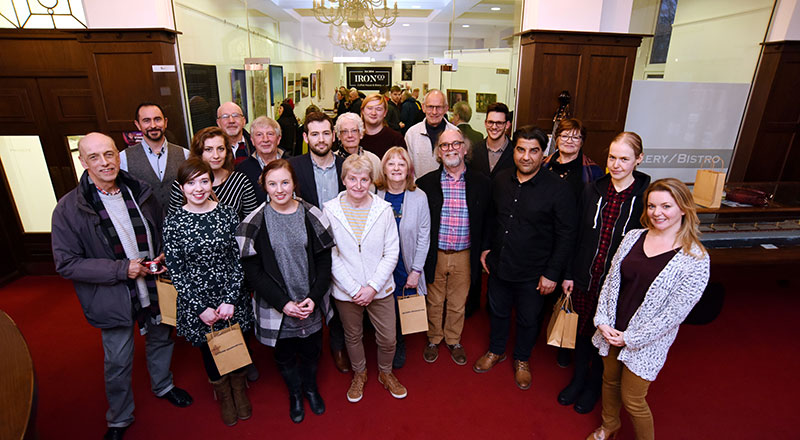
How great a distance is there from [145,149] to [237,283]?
148 cm

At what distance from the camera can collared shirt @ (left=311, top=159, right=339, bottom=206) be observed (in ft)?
9.10

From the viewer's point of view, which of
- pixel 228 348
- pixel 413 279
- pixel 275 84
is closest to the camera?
pixel 228 348

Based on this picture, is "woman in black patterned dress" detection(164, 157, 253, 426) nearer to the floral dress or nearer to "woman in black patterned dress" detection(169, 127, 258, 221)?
the floral dress

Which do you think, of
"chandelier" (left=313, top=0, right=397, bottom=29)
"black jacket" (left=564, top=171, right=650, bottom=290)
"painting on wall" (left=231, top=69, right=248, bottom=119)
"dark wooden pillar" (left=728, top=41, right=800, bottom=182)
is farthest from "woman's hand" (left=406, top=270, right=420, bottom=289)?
"dark wooden pillar" (left=728, top=41, right=800, bottom=182)

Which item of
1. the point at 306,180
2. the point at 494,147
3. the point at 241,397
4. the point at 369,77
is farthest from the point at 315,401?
the point at 369,77

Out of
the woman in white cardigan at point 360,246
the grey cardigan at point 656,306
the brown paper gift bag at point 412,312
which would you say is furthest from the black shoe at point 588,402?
the woman in white cardigan at point 360,246

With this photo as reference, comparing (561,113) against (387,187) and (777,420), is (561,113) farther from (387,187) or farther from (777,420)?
(777,420)

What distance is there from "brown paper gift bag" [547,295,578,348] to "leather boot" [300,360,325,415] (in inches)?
59.5

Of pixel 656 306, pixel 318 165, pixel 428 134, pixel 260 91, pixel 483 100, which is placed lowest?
pixel 656 306

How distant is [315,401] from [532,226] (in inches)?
69.5

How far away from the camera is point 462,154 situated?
2.59m

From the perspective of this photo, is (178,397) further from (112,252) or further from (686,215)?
(686,215)

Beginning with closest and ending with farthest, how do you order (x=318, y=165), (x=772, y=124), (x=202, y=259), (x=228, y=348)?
(x=202, y=259) < (x=228, y=348) < (x=318, y=165) < (x=772, y=124)

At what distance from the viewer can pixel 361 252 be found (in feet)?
Answer: 7.72
